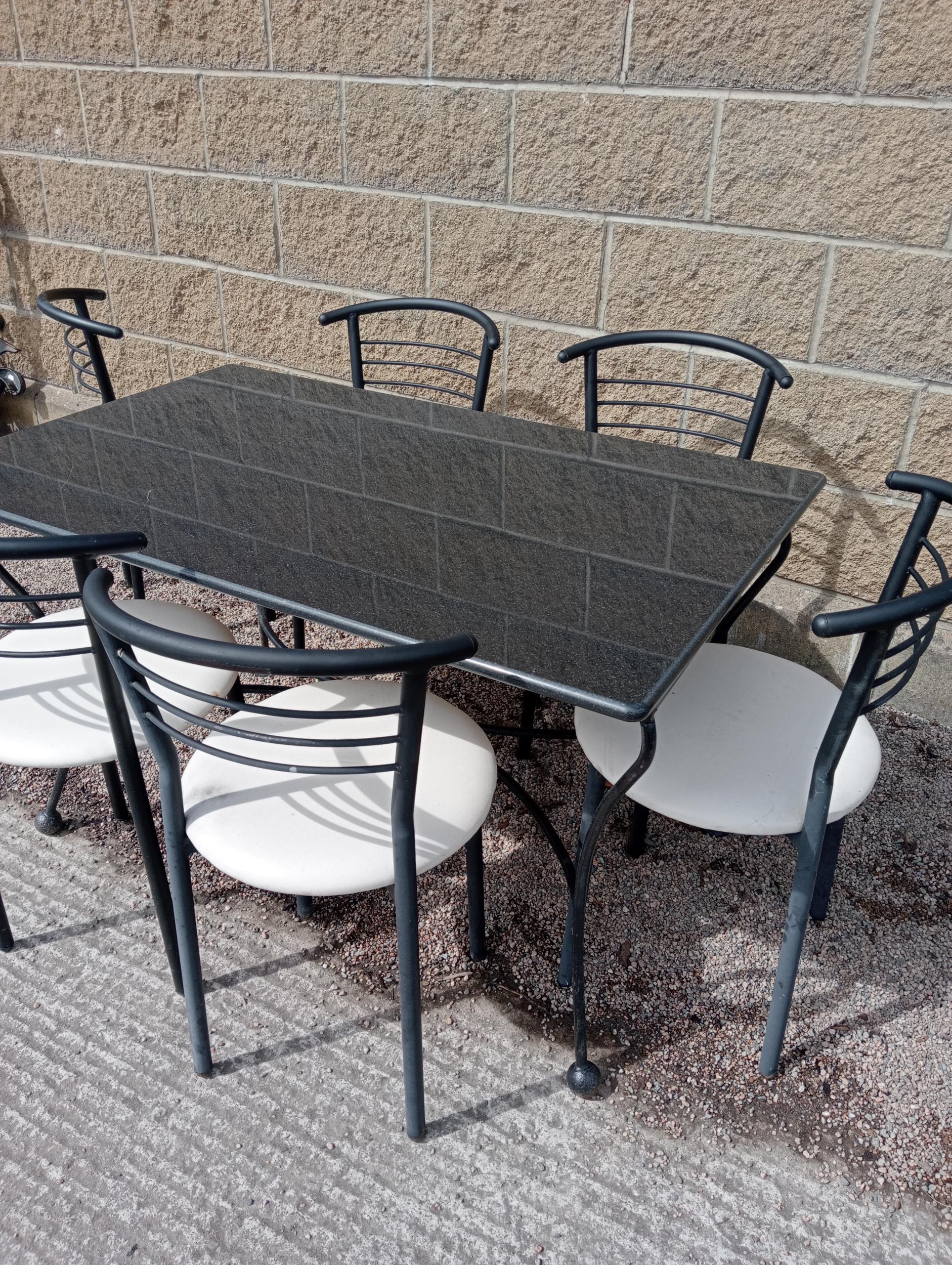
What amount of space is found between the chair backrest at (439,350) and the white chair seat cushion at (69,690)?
2.97 ft

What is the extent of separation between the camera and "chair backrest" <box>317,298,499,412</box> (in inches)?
101

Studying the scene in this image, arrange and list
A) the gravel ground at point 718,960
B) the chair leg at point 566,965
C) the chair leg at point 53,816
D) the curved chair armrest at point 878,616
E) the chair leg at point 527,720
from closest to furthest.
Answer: the curved chair armrest at point 878,616
the gravel ground at point 718,960
the chair leg at point 566,965
the chair leg at point 53,816
the chair leg at point 527,720

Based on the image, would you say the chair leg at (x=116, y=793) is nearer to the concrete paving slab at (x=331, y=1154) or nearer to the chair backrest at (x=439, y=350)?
the concrete paving slab at (x=331, y=1154)

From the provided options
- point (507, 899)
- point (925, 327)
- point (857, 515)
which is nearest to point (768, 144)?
point (925, 327)

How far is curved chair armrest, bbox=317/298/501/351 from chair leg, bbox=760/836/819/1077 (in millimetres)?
1514

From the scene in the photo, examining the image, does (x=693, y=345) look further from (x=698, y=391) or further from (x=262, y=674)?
(x=262, y=674)

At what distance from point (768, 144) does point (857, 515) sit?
94 cm

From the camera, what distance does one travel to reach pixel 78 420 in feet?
7.33

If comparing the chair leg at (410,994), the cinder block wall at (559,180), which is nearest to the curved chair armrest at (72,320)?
the cinder block wall at (559,180)

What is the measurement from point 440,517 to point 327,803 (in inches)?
21.8

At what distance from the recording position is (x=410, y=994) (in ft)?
4.92

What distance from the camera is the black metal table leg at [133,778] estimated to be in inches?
63.1

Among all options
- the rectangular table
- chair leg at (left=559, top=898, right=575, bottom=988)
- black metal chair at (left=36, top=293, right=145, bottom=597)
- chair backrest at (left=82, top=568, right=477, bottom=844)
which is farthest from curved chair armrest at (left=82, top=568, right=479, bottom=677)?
black metal chair at (left=36, top=293, right=145, bottom=597)

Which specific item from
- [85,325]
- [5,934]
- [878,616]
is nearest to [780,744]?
[878,616]
